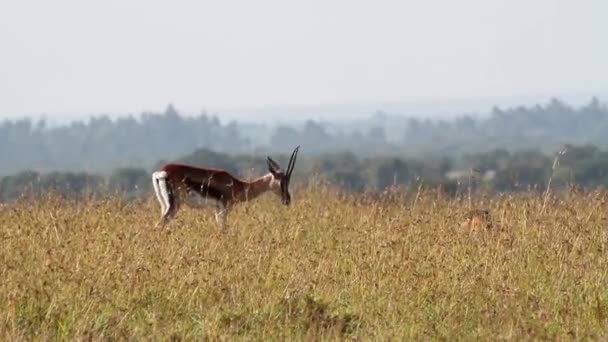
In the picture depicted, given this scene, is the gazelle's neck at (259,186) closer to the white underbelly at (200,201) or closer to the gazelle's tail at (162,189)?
the white underbelly at (200,201)

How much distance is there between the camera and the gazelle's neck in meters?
14.7

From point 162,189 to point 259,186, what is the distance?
2.00m

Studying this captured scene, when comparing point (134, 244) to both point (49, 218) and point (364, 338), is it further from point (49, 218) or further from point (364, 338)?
point (364, 338)

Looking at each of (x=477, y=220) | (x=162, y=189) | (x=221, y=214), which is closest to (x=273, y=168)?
(x=162, y=189)

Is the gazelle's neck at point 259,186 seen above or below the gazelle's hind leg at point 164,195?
below

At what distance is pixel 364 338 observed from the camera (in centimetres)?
718

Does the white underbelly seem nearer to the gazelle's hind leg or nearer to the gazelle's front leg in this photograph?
the gazelle's front leg

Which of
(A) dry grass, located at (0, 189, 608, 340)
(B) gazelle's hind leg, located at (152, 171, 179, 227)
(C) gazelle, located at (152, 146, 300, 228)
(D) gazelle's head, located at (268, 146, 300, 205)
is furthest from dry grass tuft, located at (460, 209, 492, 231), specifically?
(D) gazelle's head, located at (268, 146, 300, 205)

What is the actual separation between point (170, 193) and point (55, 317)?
610 cm

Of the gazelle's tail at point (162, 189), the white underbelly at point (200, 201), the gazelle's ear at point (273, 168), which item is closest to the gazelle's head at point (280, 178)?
the gazelle's ear at point (273, 168)

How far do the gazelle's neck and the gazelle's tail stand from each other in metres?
1.35

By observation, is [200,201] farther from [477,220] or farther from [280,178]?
[477,220]

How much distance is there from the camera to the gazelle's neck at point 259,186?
14.7 meters

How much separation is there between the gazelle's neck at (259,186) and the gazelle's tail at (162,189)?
135 centimetres
